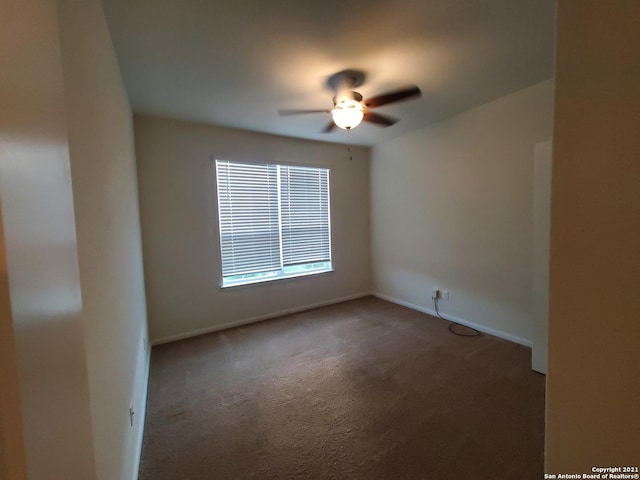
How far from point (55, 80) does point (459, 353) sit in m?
3.25

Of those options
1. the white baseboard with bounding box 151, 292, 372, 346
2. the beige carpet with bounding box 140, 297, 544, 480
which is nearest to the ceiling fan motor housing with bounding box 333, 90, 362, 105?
the beige carpet with bounding box 140, 297, 544, 480

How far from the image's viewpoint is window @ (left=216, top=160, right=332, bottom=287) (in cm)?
351

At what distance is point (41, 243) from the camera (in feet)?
1.47

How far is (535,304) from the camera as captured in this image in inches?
92.3

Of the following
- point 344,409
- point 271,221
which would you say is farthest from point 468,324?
point 271,221

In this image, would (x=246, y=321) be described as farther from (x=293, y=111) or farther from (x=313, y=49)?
(x=313, y=49)

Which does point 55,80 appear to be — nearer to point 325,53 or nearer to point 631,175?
point 631,175

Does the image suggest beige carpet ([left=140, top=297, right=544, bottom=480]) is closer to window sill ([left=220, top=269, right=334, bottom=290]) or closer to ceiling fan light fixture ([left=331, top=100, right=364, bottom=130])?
window sill ([left=220, top=269, right=334, bottom=290])

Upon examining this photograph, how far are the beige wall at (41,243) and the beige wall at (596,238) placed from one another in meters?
1.17

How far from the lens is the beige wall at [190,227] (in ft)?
9.96

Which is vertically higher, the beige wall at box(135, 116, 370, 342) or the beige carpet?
the beige wall at box(135, 116, 370, 342)

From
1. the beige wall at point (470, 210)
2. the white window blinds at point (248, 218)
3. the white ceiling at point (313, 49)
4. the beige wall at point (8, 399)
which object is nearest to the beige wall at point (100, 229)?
the white ceiling at point (313, 49)

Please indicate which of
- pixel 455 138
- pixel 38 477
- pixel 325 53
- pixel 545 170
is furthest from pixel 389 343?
pixel 38 477

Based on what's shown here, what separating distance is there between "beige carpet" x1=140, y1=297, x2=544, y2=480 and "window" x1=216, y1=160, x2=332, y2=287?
101cm
